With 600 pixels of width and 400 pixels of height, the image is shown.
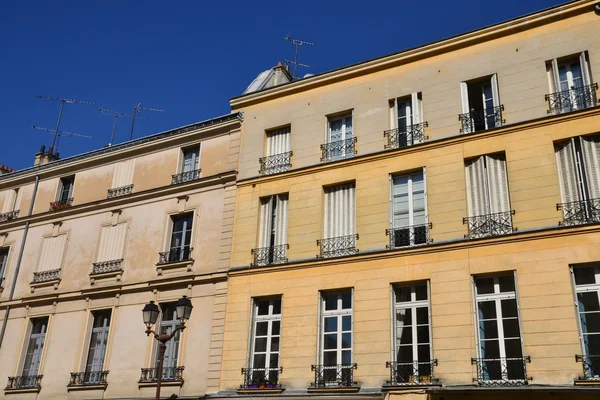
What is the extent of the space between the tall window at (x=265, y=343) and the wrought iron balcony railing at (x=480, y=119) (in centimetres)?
630

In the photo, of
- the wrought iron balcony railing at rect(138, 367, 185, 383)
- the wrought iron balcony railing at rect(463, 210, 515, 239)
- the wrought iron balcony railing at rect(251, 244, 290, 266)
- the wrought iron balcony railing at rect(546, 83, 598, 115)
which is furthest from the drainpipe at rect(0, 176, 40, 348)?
the wrought iron balcony railing at rect(546, 83, 598, 115)

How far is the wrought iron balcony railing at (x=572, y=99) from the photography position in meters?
14.2

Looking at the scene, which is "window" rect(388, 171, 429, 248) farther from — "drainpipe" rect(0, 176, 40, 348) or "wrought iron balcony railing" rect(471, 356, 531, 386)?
"drainpipe" rect(0, 176, 40, 348)

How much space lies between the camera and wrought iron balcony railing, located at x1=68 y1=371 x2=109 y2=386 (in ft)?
59.0

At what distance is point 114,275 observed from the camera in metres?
19.3

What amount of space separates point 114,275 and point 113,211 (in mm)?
2228

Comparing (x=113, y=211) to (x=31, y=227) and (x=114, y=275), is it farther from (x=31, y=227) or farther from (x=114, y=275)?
(x=31, y=227)

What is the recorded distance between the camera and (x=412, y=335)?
1420 centimetres

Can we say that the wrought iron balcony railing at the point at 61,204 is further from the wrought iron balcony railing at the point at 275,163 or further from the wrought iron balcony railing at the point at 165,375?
the wrought iron balcony railing at the point at 275,163

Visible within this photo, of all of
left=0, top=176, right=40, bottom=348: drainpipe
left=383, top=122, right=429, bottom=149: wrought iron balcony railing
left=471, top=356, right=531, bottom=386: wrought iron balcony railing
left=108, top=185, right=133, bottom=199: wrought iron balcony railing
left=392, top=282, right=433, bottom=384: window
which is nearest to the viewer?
left=471, top=356, right=531, bottom=386: wrought iron balcony railing

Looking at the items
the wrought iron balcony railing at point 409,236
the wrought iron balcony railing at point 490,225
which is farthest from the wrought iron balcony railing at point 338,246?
the wrought iron balcony railing at point 490,225

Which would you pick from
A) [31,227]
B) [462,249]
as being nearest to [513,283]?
[462,249]

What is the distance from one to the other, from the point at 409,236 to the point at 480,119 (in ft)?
10.9

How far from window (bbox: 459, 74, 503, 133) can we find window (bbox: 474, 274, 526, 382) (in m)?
3.77
